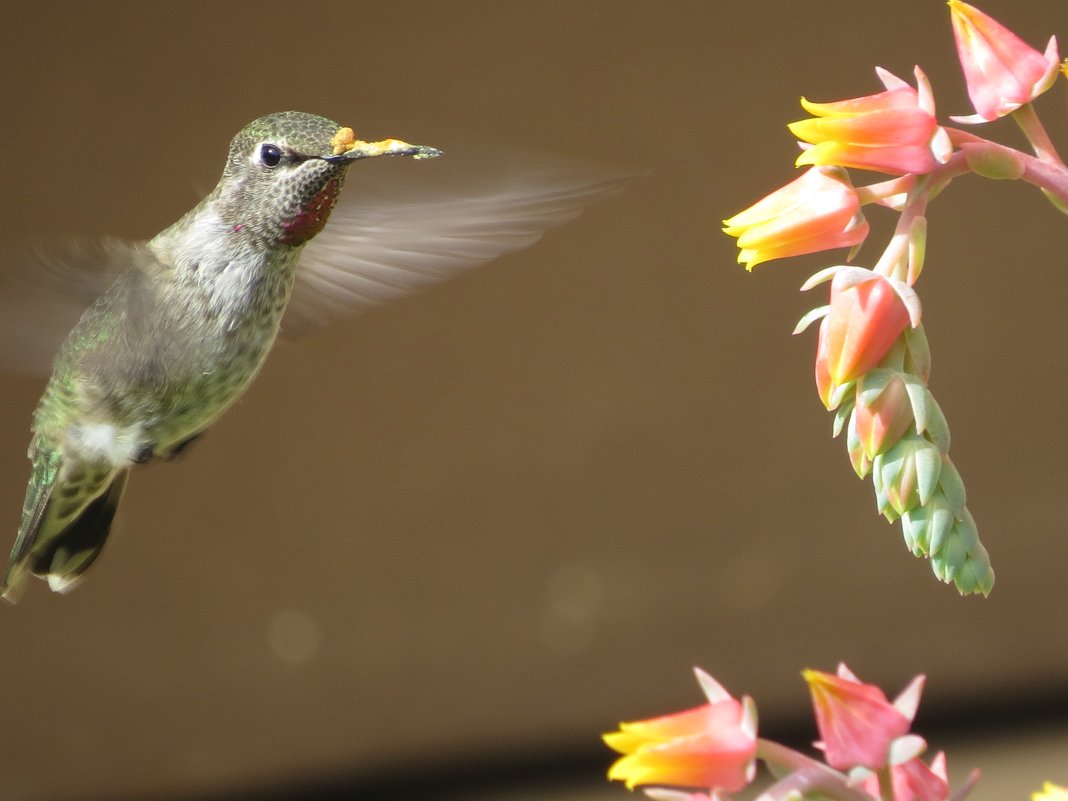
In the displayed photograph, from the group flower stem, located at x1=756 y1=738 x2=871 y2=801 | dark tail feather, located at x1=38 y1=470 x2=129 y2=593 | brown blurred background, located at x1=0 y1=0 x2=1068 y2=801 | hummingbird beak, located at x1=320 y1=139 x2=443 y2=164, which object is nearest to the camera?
flower stem, located at x1=756 y1=738 x2=871 y2=801

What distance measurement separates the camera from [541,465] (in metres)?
2.49

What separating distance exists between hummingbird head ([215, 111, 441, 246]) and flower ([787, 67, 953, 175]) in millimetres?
305

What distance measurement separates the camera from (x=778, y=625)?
8.46 feet

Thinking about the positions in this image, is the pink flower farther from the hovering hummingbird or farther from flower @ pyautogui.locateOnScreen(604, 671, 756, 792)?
the hovering hummingbird

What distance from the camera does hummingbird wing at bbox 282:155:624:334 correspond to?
97 cm

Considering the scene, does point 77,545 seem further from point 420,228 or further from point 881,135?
point 881,135

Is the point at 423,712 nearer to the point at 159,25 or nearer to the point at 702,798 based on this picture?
the point at 159,25

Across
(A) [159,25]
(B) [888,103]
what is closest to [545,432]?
(A) [159,25]

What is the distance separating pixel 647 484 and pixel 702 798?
186 cm

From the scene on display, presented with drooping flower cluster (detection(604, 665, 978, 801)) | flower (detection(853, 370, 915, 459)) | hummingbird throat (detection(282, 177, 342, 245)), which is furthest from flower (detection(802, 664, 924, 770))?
hummingbird throat (detection(282, 177, 342, 245))

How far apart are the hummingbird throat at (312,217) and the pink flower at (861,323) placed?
0.40m

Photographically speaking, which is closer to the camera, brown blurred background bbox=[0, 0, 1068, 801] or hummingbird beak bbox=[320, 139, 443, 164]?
hummingbird beak bbox=[320, 139, 443, 164]

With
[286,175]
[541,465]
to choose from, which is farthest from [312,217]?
[541,465]

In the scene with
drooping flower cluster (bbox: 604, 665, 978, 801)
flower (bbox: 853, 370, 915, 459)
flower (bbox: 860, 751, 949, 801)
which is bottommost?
flower (bbox: 860, 751, 949, 801)
